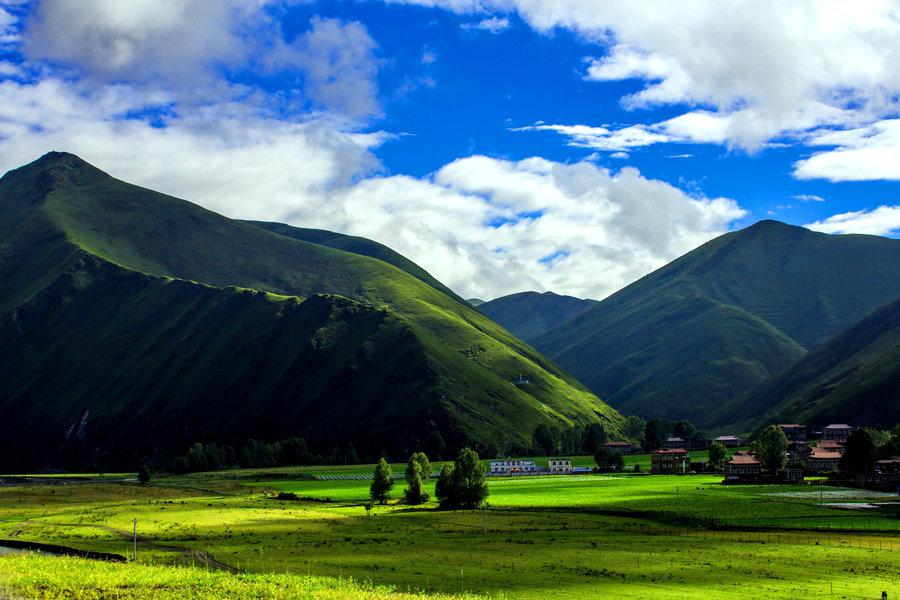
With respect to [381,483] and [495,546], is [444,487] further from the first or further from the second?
[495,546]

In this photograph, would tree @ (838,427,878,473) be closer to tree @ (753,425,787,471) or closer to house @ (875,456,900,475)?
house @ (875,456,900,475)

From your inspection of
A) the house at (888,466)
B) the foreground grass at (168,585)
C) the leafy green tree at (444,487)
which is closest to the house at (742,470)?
the house at (888,466)

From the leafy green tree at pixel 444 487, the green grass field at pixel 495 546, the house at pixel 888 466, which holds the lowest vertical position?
the green grass field at pixel 495 546

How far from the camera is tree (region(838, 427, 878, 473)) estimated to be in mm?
171375

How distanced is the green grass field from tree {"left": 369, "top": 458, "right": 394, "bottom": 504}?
286cm

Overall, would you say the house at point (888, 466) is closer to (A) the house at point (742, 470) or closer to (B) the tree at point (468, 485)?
(A) the house at point (742, 470)

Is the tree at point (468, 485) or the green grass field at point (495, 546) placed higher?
the tree at point (468, 485)

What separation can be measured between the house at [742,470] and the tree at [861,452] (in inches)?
684

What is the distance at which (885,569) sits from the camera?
7981 centimetres

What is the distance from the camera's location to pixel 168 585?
71.6 metres

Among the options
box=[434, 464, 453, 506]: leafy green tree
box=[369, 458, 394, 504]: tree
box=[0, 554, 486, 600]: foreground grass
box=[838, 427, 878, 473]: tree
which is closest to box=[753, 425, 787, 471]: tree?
box=[838, 427, 878, 473]: tree


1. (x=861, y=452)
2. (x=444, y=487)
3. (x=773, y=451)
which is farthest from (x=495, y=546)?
(x=773, y=451)

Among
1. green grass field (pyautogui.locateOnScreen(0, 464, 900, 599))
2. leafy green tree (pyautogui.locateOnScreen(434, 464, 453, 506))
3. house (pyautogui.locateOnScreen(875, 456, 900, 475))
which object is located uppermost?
house (pyautogui.locateOnScreen(875, 456, 900, 475))

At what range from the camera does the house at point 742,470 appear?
18275cm
